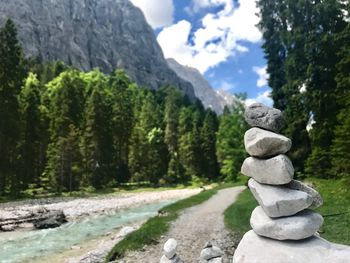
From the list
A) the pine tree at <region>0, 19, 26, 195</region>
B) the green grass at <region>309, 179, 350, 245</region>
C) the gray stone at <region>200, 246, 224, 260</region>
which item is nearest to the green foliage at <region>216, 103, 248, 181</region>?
the pine tree at <region>0, 19, 26, 195</region>

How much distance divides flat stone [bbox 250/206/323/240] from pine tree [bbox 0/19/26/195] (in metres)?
48.8

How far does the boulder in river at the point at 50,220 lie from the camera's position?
35.0 metres

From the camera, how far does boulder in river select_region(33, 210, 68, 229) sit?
115 feet

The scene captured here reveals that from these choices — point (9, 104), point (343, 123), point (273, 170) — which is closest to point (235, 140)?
point (9, 104)

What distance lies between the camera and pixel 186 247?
2391 centimetres

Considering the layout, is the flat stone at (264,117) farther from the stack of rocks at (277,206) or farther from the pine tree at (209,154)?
the pine tree at (209,154)

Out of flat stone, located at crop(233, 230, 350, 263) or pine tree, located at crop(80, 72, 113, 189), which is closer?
flat stone, located at crop(233, 230, 350, 263)

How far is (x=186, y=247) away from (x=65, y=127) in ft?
179

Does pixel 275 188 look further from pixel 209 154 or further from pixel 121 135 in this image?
pixel 209 154

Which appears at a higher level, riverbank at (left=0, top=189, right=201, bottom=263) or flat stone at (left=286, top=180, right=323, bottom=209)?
flat stone at (left=286, top=180, right=323, bottom=209)

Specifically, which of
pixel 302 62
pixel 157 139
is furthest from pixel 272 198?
pixel 157 139

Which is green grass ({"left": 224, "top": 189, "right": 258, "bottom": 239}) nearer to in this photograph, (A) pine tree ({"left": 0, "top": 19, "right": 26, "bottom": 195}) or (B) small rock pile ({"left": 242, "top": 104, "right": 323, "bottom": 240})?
(B) small rock pile ({"left": 242, "top": 104, "right": 323, "bottom": 240})

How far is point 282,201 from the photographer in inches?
415

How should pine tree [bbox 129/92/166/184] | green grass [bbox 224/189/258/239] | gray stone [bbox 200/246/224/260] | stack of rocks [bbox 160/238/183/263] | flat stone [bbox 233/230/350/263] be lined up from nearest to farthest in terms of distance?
1. flat stone [bbox 233/230/350/263]
2. stack of rocks [bbox 160/238/183/263]
3. gray stone [bbox 200/246/224/260]
4. green grass [bbox 224/189/258/239]
5. pine tree [bbox 129/92/166/184]
